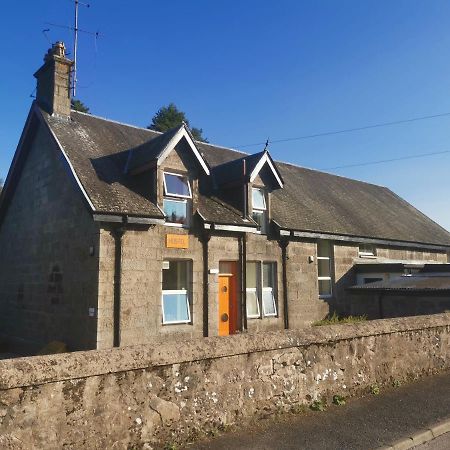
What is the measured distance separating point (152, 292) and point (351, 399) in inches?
252

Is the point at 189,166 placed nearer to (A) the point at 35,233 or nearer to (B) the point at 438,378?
(A) the point at 35,233

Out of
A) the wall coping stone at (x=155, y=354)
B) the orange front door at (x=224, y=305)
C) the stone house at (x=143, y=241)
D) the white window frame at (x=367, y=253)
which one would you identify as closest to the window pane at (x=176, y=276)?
the stone house at (x=143, y=241)

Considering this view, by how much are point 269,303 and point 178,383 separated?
398 inches

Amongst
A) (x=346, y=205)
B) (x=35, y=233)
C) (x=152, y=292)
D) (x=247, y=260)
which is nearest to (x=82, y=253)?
(x=152, y=292)

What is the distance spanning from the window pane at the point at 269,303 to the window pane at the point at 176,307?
314 centimetres

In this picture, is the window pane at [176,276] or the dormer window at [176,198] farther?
the dormer window at [176,198]

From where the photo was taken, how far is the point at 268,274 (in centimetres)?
1535

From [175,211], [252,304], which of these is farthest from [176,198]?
[252,304]

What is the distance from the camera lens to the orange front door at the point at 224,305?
542 inches

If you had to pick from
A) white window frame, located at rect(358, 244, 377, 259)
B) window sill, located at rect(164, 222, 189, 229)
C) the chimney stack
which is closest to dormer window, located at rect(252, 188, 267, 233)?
window sill, located at rect(164, 222, 189, 229)

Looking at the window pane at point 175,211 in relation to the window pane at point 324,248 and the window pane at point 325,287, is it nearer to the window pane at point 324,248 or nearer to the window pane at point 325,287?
the window pane at point 324,248

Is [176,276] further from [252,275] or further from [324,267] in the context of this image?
[324,267]

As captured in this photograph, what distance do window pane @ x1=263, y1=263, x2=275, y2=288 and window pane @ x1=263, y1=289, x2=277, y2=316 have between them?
0.24m

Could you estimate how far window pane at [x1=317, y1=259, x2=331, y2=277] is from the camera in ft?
57.1
